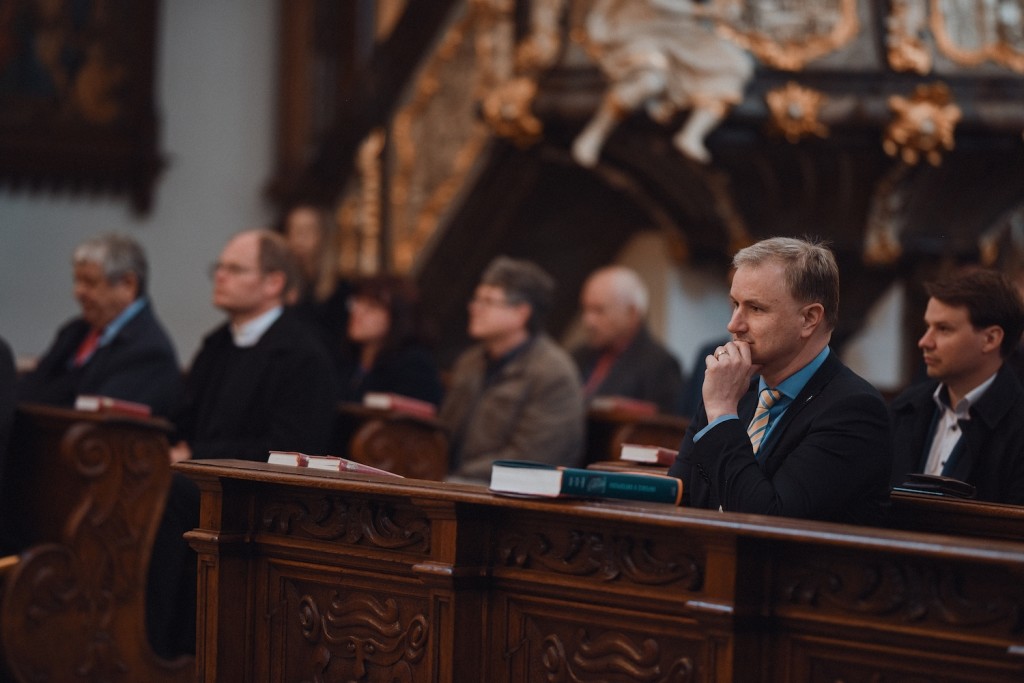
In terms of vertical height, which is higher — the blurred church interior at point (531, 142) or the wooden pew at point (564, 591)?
the blurred church interior at point (531, 142)

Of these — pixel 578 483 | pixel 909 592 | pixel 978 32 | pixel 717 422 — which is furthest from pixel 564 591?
pixel 978 32

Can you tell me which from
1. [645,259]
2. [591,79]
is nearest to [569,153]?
[591,79]

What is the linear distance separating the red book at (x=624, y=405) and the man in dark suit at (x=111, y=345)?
1851mm

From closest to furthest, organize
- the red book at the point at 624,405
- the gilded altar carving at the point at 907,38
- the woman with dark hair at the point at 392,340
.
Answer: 1. the red book at the point at 624,405
2. the woman with dark hair at the point at 392,340
3. the gilded altar carving at the point at 907,38

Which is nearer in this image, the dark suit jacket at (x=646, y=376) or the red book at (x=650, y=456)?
the red book at (x=650, y=456)

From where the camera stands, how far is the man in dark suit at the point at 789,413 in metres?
3.29

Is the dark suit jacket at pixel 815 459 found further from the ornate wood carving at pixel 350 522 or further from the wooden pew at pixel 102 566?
the wooden pew at pixel 102 566

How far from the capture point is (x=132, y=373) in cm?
628

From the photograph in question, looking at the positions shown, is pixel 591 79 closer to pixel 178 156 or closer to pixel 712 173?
pixel 712 173

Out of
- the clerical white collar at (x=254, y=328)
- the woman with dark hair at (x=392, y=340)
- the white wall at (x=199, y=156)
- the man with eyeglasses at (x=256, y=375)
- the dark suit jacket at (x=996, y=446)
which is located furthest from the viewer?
the white wall at (x=199, y=156)

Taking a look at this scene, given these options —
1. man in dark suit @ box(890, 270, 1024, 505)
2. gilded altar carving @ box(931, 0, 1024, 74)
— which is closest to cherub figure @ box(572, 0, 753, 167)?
gilded altar carving @ box(931, 0, 1024, 74)

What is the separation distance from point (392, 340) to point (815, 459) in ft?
13.0

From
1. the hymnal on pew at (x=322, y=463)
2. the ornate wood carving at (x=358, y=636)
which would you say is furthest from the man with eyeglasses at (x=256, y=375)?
the ornate wood carving at (x=358, y=636)

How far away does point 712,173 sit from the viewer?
7723mm
